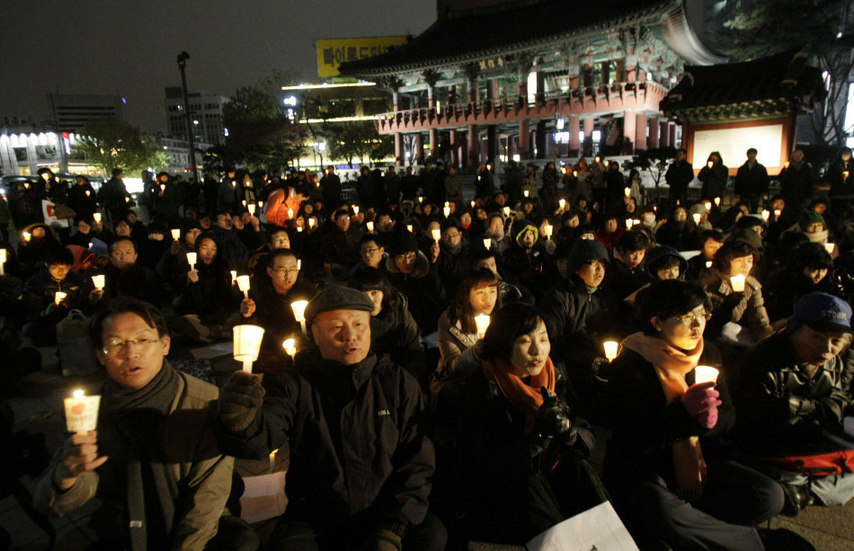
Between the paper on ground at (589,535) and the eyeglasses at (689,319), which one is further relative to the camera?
the eyeglasses at (689,319)

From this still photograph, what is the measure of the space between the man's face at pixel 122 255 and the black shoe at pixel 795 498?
20.2 feet

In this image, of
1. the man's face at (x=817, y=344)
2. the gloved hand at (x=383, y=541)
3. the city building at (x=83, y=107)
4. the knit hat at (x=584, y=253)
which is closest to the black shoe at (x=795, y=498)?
the man's face at (x=817, y=344)

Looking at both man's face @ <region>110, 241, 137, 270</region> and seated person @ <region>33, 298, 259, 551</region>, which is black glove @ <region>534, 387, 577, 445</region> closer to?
seated person @ <region>33, 298, 259, 551</region>

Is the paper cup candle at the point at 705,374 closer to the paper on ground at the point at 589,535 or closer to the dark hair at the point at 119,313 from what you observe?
the paper on ground at the point at 589,535

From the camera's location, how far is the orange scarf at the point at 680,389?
95.3 inches

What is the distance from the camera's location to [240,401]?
Result: 1764 millimetres

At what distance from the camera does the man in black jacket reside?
2176 mm

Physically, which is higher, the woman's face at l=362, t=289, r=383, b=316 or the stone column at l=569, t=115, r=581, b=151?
the stone column at l=569, t=115, r=581, b=151

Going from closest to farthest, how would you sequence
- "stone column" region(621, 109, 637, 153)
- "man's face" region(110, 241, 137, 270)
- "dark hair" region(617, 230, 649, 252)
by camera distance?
"dark hair" region(617, 230, 649, 252) → "man's face" region(110, 241, 137, 270) → "stone column" region(621, 109, 637, 153)

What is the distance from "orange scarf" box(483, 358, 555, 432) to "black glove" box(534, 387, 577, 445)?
0.61 ft

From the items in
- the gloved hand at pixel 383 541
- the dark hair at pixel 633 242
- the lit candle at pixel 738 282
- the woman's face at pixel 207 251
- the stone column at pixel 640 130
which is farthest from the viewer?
the stone column at pixel 640 130

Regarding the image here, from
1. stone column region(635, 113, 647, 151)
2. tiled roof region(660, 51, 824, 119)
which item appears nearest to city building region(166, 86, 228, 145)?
stone column region(635, 113, 647, 151)

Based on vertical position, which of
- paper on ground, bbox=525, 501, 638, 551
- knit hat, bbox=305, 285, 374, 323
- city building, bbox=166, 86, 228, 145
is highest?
city building, bbox=166, 86, 228, 145

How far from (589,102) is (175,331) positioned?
846 inches
